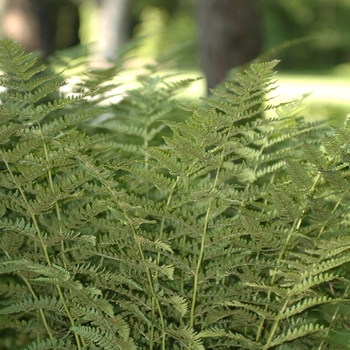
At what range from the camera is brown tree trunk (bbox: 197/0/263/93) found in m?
5.20

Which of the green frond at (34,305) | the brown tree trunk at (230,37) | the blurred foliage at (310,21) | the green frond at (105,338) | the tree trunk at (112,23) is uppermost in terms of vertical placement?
the blurred foliage at (310,21)

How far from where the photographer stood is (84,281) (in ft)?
5.18

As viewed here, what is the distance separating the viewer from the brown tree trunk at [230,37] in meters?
5.20

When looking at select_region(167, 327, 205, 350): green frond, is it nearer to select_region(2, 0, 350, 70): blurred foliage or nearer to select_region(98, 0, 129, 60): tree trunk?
select_region(98, 0, 129, 60): tree trunk

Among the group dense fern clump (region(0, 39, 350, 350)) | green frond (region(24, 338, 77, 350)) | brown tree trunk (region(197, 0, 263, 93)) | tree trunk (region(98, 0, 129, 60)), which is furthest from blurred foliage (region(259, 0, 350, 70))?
green frond (region(24, 338, 77, 350))

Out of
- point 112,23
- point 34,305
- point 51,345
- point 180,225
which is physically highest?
point 112,23

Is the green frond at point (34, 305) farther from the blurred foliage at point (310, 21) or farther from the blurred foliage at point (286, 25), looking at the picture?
the blurred foliage at point (310, 21)

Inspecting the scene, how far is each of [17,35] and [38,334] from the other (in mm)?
7684

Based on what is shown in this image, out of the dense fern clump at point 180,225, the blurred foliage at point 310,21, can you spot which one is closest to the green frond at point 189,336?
the dense fern clump at point 180,225

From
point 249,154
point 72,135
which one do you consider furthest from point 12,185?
point 249,154

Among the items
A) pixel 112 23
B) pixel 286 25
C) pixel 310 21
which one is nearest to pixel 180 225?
pixel 112 23

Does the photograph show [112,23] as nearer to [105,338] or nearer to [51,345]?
[51,345]

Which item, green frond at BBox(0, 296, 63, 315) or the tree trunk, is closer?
green frond at BBox(0, 296, 63, 315)

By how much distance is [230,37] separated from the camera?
524 centimetres
